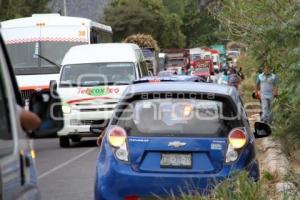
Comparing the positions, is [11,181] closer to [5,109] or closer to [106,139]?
[5,109]

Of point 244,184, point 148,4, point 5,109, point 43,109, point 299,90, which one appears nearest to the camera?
point 5,109

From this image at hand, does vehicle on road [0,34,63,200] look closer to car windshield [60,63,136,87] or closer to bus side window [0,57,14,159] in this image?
bus side window [0,57,14,159]

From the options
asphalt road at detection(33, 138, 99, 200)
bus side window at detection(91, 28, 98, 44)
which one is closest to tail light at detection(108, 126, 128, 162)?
asphalt road at detection(33, 138, 99, 200)

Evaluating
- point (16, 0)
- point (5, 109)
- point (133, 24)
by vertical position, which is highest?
point (5, 109)

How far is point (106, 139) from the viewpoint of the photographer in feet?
27.2

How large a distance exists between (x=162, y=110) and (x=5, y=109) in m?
4.04

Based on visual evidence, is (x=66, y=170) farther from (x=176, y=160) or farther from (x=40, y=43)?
(x=40, y=43)

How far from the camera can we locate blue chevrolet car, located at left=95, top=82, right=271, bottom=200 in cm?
803

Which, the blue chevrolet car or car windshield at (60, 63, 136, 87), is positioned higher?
the blue chevrolet car

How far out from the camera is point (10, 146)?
428cm

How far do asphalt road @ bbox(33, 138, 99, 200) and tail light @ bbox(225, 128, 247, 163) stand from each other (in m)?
2.98

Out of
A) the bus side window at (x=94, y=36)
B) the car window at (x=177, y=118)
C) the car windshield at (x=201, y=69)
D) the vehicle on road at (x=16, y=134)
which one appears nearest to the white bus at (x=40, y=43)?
the bus side window at (x=94, y=36)

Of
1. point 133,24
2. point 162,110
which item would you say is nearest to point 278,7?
point 162,110

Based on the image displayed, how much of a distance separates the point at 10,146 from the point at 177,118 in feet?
13.4
